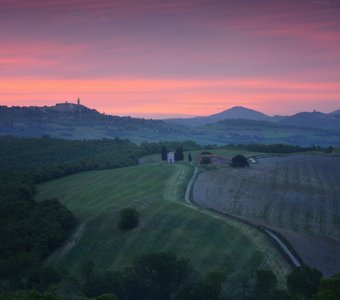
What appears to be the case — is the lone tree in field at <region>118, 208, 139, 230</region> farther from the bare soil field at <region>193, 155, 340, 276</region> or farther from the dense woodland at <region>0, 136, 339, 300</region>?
the bare soil field at <region>193, 155, 340, 276</region>

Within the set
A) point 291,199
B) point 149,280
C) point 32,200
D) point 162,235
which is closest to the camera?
point 149,280

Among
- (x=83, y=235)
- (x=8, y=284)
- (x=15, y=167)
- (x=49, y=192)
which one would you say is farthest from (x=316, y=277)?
(x=15, y=167)

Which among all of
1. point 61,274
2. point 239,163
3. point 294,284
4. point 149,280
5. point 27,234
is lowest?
point 61,274

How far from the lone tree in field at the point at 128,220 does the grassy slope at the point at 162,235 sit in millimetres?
1071

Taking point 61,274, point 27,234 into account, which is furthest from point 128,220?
point 61,274

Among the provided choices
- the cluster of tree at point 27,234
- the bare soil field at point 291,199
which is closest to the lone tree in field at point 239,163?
the bare soil field at point 291,199

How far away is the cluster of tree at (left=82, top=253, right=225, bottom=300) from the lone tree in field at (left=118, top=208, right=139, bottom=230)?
18.7 metres

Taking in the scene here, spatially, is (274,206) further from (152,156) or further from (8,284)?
(152,156)

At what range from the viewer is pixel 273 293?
43688 mm

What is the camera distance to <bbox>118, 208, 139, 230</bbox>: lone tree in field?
231 feet

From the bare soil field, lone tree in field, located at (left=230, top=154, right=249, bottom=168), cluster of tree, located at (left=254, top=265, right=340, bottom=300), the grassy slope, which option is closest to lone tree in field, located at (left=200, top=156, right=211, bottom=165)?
lone tree in field, located at (left=230, top=154, right=249, bottom=168)

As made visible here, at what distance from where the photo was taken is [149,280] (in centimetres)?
5097

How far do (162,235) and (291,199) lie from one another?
2777cm

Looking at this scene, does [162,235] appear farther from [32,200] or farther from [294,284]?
[32,200]
